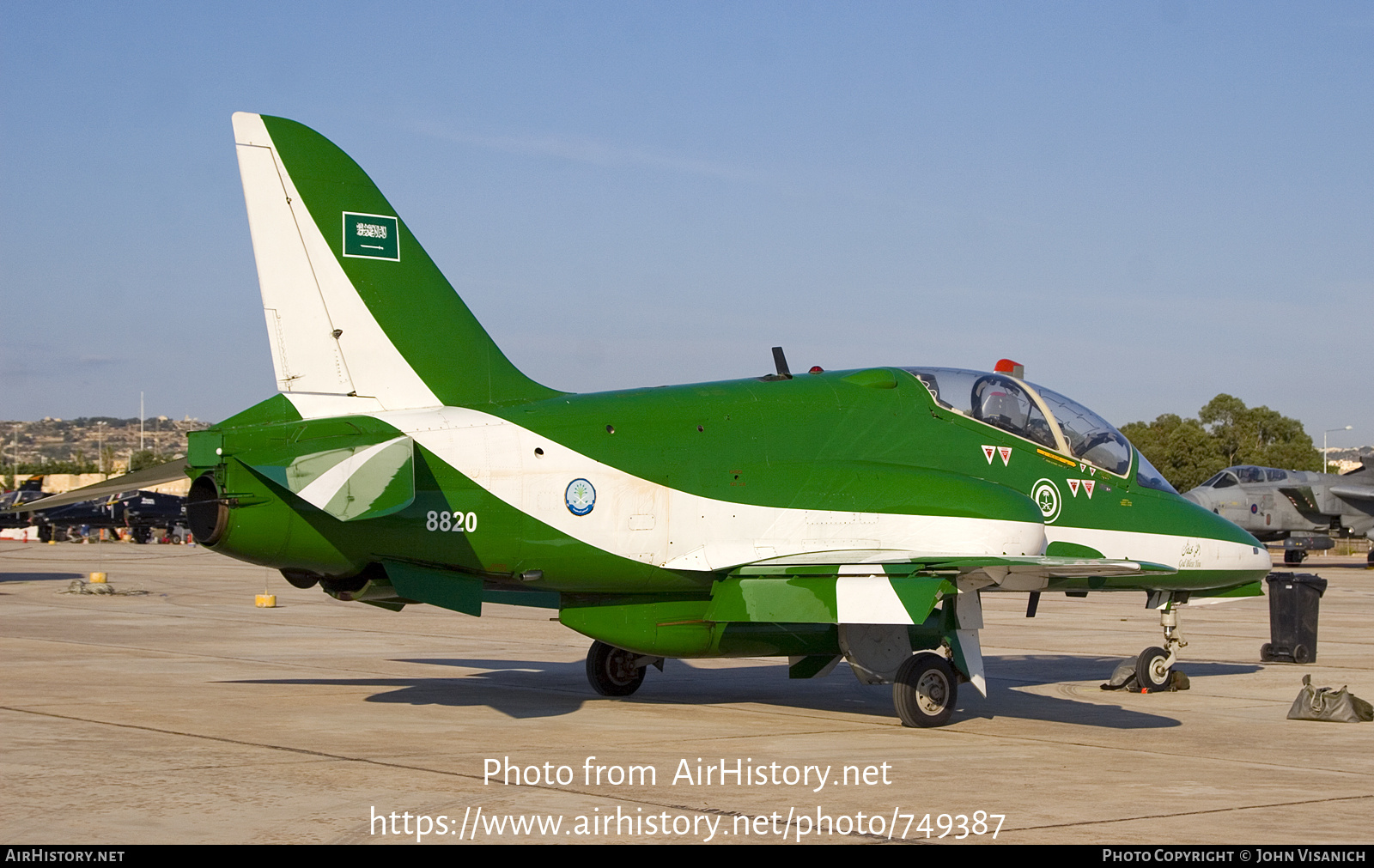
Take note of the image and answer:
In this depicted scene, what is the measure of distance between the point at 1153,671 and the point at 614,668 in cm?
575

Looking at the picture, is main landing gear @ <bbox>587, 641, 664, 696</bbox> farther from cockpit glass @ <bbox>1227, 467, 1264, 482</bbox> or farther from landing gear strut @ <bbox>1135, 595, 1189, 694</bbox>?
cockpit glass @ <bbox>1227, 467, 1264, 482</bbox>

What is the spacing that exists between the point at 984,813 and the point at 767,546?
4555mm

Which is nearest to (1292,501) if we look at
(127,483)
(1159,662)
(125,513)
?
(1159,662)

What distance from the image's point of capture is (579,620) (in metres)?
12.2

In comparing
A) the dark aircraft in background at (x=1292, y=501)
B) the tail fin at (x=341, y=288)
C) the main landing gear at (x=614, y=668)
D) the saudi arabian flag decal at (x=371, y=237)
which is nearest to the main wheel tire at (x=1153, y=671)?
the main landing gear at (x=614, y=668)

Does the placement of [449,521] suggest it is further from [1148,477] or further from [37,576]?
[37,576]

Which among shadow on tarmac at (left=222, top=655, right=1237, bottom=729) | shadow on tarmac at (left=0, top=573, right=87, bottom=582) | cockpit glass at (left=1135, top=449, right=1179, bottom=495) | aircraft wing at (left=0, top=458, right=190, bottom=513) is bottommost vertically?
shadow on tarmac at (left=0, top=573, right=87, bottom=582)

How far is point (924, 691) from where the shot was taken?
1188cm

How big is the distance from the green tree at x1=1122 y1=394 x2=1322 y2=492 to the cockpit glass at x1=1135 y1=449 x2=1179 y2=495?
80.7 metres

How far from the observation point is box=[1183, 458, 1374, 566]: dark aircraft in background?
45281mm

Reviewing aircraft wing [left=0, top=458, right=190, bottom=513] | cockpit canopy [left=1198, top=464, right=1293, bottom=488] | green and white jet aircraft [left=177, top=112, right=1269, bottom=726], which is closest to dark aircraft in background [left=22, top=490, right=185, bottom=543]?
cockpit canopy [left=1198, top=464, right=1293, bottom=488]

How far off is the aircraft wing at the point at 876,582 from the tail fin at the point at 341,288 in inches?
109

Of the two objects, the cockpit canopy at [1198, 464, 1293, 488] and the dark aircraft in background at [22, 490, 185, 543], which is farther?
the dark aircraft in background at [22, 490, 185, 543]

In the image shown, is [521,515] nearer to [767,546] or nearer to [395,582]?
[395,582]
